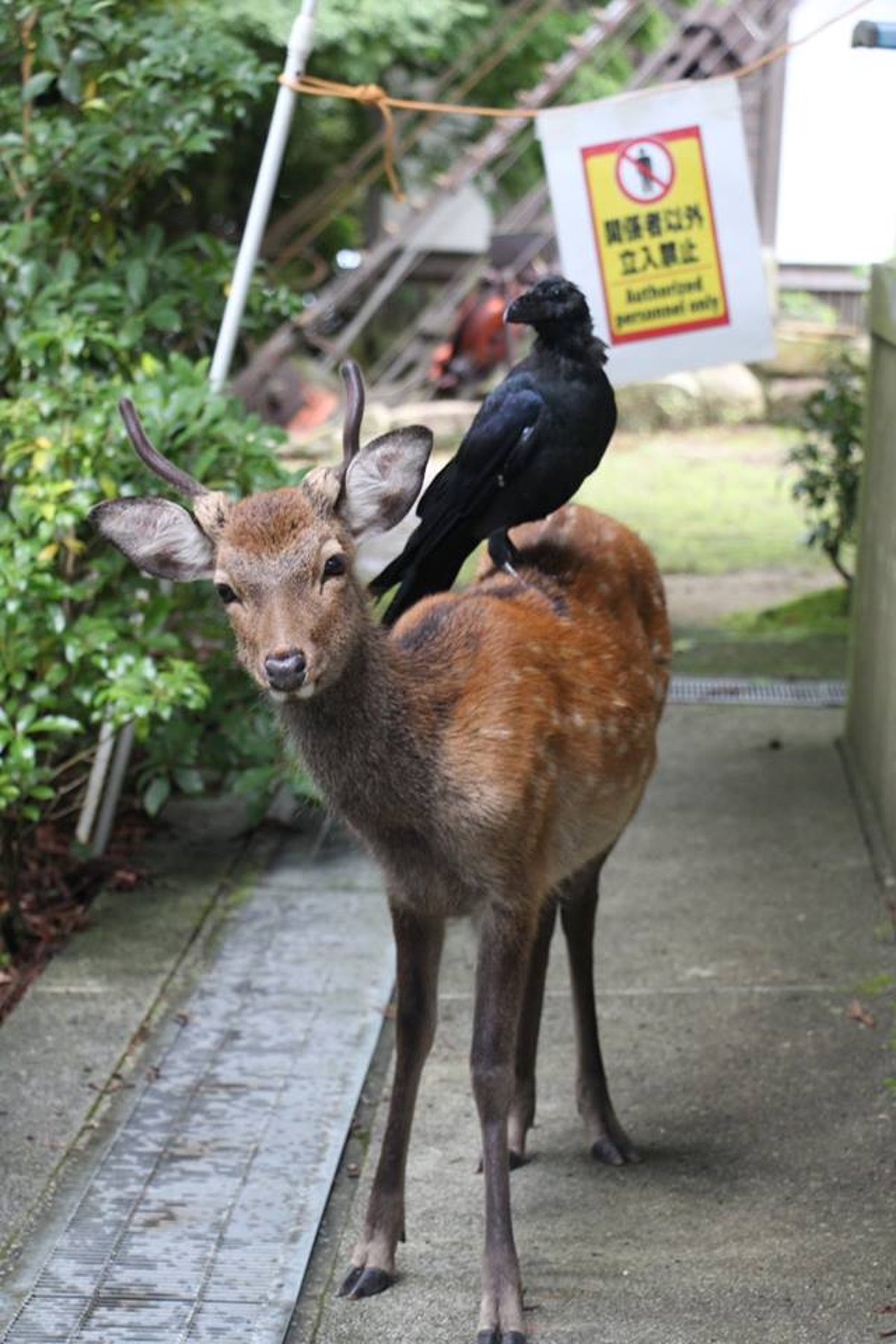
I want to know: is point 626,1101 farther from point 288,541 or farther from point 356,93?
point 356,93

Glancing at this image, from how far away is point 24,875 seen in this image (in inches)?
256

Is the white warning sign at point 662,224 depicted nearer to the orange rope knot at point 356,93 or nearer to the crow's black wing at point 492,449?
the orange rope knot at point 356,93

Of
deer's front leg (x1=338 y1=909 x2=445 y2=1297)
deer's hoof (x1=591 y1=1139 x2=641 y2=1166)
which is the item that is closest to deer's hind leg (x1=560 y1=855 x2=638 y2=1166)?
deer's hoof (x1=591 y1=1139 x2=641 y2=1166)

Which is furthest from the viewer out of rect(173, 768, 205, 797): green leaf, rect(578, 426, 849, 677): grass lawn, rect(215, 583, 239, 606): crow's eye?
rect(578, 426, 849, 677): grass lawn

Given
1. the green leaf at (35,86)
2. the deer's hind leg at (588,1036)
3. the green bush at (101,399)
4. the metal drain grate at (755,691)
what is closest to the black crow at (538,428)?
the deer's hind leg at (588,1036)

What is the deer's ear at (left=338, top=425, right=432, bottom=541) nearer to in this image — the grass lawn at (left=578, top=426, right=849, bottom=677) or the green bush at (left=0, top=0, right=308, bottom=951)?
the green bush at (left=0, top=0, right=308, bottom=951)

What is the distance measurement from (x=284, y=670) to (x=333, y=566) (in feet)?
1.00

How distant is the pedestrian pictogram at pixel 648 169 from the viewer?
594 centimetres

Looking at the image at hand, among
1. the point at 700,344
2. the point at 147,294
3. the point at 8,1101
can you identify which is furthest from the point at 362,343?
the point at 8,1101

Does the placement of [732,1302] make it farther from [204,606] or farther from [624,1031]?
[204,606]

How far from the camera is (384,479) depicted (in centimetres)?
409

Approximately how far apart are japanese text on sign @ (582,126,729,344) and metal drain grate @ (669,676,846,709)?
9.79 feet

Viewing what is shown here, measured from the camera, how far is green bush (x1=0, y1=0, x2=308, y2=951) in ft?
19.2

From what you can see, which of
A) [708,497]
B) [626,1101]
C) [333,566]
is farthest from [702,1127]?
[708,497]
